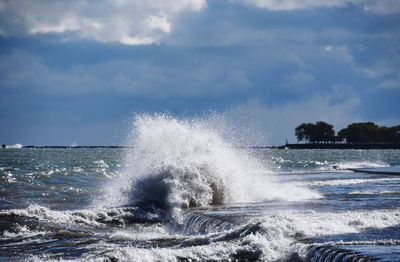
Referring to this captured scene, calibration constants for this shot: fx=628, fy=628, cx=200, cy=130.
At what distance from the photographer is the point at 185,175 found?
80.7ft

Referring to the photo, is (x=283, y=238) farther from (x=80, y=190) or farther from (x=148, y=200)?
(x=80, y=190)

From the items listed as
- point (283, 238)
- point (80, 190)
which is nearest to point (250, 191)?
point (80, 190)

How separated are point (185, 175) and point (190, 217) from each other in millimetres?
6794

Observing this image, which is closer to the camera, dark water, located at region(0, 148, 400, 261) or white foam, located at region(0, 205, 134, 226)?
dark water, located at region(0, 148, 400, 261)

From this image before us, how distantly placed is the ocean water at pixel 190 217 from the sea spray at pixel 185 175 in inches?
2.0

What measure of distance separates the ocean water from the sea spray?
0.05 meters

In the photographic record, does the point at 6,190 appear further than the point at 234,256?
Yes

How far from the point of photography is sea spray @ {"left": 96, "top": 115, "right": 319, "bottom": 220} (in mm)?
22906

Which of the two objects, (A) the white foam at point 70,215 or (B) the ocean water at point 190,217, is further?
(A) the white foam at point 70,215

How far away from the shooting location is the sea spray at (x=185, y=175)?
902 inches

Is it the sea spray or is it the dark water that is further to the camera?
the sea spray

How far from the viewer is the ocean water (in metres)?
11.5

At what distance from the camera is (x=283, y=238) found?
12.1 metres

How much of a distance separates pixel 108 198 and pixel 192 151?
14.0 feet
